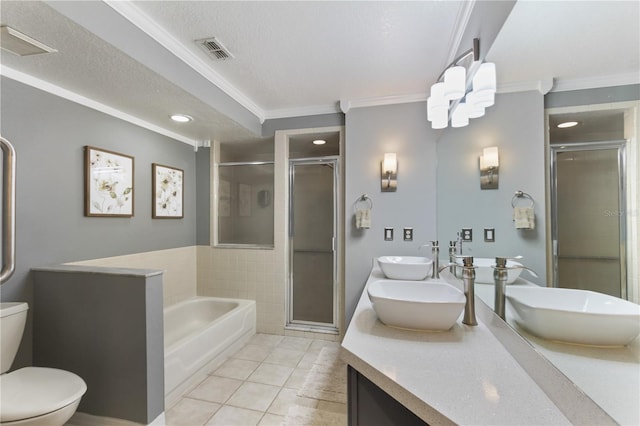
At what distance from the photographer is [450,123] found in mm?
2012

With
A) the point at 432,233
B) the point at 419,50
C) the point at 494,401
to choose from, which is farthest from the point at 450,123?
the point at 494,401

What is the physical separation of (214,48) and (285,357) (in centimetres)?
264

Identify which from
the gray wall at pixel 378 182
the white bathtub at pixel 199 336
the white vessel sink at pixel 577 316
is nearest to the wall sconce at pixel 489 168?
the white vessel sink at pixel 577 316

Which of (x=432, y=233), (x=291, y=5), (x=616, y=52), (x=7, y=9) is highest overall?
(x=291, y=5)

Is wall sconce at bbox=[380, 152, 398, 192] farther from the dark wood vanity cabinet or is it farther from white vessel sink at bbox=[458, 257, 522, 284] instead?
the dark wood vanity cabinet

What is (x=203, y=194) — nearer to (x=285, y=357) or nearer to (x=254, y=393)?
(x=285, y=357)

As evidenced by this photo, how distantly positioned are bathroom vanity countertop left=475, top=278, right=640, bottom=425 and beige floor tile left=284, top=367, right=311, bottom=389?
196cm

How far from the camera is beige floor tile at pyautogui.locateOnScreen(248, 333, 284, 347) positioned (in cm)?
305

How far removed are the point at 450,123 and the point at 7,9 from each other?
2395 millimetres

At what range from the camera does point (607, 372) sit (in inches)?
24.0

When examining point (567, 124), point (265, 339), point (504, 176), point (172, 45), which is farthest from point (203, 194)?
point (567, 124)

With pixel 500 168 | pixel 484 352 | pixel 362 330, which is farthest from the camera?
pixel 500 168

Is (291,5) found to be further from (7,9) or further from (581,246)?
(581,246)

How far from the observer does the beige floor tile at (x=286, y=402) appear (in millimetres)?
1971
